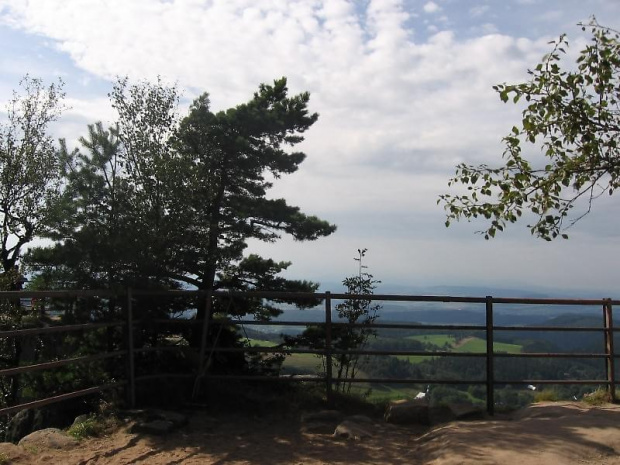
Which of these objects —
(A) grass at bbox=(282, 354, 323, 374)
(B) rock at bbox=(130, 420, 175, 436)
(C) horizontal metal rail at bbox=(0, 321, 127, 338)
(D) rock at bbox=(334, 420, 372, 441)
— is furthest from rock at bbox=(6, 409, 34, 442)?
(D) rock at bbox=(334, 420, 372, 441)

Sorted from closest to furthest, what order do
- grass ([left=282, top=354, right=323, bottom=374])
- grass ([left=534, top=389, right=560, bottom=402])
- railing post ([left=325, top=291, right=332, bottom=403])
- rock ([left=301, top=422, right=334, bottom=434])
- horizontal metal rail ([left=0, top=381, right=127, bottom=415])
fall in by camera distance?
1. horizontal metal rail ([left=0, top=381, right=127, bottom=415])
2. rock ([left=301, top=422, right=334, bottom=434])
3. railing post ([left=325, top=291, right=332, bottom=403])
4. grass ([left=534, top=389, right=560, bottom=402])
5. grass ([left=282, top=354, right=323, bottom=374])

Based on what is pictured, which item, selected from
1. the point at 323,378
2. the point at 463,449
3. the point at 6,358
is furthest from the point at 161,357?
the point at 6,358

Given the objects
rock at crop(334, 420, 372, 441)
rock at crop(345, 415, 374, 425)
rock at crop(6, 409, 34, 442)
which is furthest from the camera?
rock at crop(6, 409, 34, 442)

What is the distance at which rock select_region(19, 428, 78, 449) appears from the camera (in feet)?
19.7

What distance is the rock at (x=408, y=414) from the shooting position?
7.54 meters

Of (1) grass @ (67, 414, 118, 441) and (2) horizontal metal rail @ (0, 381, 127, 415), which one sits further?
(1) grass @ (67, 414, 118, 441)

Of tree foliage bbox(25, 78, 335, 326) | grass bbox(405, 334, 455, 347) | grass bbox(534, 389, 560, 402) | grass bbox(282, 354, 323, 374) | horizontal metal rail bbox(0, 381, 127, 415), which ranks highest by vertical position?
tree foliage bbox(25, 78, 335, 326)

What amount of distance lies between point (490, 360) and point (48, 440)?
5.85m

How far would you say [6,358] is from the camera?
11875 millimetres

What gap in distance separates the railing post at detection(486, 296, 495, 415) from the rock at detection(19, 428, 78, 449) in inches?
216

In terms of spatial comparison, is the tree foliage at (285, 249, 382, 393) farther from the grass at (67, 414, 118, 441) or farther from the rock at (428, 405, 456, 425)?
the grass at (67, 414, 118, 441)

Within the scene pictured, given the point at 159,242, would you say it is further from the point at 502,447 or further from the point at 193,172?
the point at 502,447

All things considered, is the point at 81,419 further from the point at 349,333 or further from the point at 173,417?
the point at 349,333

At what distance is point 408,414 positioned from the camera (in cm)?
757
